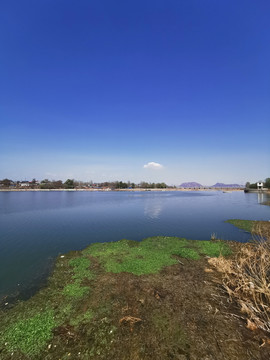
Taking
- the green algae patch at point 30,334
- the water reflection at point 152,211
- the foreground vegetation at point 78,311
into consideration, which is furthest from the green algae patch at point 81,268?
the water reflection at point 152,211

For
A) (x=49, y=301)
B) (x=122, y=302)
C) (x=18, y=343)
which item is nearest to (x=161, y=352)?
(x=122, y=302)

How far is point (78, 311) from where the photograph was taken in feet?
24.7

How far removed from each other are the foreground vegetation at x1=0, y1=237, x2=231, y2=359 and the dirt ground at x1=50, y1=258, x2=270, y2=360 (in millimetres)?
43

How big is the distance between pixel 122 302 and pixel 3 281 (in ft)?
28.9

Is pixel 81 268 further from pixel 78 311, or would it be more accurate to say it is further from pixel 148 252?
pixel 148 252

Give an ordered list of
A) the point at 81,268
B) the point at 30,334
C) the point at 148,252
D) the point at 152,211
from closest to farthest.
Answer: the point at 30,334
the point at 81,268
the point at 148,252
the point at 152,211

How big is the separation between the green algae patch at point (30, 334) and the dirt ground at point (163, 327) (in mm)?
510

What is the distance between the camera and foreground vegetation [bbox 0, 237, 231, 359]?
5.88 meters

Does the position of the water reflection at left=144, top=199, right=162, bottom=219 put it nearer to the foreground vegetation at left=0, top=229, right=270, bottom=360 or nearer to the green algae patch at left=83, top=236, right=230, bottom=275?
the green algae patch at left=83, top=236, right=230, bottom=275

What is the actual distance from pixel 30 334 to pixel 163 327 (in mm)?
5129

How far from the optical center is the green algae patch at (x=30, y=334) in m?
5.87

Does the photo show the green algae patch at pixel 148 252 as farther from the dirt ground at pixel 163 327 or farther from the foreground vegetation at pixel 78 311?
the dirt ground at pixel 163 327

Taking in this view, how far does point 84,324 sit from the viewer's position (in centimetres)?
678

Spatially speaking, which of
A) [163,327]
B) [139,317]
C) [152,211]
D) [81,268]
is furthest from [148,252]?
[152,211]
